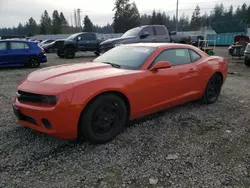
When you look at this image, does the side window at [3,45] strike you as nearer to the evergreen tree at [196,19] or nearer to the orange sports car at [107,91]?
the orange sports car at [107,91]

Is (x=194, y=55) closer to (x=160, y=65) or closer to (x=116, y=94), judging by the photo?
(x=160, y=65)

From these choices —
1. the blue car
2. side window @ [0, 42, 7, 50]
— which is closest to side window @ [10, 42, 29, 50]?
the blue car

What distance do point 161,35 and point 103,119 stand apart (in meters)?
10.3

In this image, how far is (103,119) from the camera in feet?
10.4

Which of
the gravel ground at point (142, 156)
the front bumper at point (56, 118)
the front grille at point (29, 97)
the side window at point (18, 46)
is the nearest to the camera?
the gravel ground at point (142, 156)

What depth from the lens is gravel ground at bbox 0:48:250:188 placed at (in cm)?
244

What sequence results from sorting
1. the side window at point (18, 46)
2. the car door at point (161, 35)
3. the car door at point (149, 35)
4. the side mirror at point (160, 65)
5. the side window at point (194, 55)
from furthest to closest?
the car door at point (161, 35) < the car door at point (149, 35) < the side window at point (18, 46) < the side window at point (194, 55) < the side mirror at point (160, 65)

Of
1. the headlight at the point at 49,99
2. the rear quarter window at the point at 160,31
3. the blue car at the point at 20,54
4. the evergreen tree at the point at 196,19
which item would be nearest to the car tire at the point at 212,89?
the headlight at the point at 49,99

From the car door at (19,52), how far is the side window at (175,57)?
9092 mm

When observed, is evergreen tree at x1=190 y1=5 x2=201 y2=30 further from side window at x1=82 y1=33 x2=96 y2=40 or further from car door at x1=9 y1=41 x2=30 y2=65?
car door at x1=9 y1=41 x2=30 y2=65

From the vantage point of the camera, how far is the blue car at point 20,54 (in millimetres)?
10573

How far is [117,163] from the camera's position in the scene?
2.76 m

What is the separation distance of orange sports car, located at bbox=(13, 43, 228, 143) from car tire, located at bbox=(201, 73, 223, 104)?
431mm

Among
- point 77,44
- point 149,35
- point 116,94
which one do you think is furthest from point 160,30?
point 116,94
